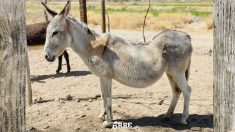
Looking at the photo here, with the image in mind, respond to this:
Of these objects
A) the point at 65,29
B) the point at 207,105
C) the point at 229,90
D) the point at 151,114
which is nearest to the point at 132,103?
the point at 151,114

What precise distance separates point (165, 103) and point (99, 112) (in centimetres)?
164

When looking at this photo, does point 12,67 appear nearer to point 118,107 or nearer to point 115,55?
point 115,55

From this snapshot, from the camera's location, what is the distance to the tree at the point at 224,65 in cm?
210

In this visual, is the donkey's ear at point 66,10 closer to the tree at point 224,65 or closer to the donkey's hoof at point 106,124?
the donkey's hoof at point 106,124

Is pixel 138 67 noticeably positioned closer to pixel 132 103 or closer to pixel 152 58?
pixel 152 58

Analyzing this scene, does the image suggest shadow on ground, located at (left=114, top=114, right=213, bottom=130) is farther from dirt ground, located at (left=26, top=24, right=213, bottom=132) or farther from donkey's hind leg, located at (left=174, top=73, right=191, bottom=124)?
donkey's hind leg, located at (left=174, top=73, right=191, bottom=124)

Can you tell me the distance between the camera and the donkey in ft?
23.6

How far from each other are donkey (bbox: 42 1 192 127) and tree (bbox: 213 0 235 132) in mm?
5000

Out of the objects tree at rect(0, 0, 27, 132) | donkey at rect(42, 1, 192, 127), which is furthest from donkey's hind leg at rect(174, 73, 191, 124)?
tree at rect(0, 0, 27, 132)

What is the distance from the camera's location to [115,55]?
730 centimetres

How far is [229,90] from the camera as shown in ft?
7.14

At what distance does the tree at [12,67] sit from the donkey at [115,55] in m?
4.90

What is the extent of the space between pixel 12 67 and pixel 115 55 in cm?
509

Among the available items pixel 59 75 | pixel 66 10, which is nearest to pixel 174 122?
pixel 66 10
